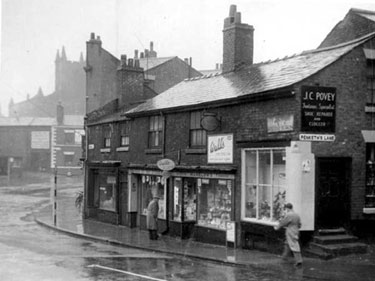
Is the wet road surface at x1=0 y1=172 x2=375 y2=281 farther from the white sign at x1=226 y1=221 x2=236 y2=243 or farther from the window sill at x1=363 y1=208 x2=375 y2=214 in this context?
the window sill at x1=363 y1=208 x2=375 y2=214

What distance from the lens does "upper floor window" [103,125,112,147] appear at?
2681 cm

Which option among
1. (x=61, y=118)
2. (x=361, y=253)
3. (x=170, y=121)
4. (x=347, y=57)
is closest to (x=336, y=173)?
(x=361, y=253)

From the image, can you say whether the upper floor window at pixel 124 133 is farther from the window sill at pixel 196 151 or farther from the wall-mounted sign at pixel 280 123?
the wall-mounted sign at pixel 280 123

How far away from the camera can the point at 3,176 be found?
69.4m

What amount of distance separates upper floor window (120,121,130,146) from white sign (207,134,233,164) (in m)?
6.93

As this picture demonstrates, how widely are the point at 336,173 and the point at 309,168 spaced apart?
1120 mm

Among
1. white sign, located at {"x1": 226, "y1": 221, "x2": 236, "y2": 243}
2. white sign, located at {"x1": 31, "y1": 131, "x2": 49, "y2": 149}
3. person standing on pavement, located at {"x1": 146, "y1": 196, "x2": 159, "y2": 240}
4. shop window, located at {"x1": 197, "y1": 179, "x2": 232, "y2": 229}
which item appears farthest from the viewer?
white sign, located at {"x1": 31, "y1": 131, "x2": 49, "y2": 149}

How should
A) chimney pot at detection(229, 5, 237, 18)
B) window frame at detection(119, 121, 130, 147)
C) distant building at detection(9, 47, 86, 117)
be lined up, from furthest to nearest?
distant building at detection(9, 47, 86, 117) < window frame at detection(119, 121, 130, 147) < chimney pot at detection(229, 5, 237, 18)

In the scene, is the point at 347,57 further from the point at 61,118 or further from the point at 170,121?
the point at 61,118

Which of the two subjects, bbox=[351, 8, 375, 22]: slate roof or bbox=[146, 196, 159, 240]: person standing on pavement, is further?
bbox=[351, 8, 375, 22]: slate roof

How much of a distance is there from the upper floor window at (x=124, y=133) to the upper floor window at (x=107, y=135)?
126 centimetres

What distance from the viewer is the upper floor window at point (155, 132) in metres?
22.3

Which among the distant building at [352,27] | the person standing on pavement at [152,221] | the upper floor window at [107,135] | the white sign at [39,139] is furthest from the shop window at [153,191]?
the white sign at [39,139]

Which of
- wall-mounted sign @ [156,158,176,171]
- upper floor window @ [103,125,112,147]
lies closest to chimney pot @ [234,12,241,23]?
wall-mounted sign @ [156,158,176,171]
